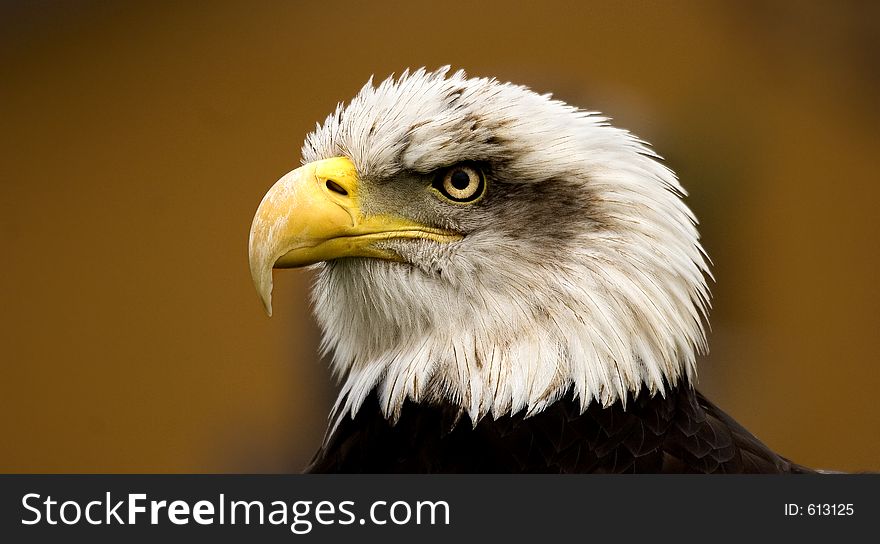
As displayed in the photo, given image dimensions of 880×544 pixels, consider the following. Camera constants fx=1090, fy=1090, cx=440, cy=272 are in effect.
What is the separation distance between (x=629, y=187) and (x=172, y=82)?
14.1 ft

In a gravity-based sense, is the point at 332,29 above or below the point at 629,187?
above

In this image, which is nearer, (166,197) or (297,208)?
(297,208)

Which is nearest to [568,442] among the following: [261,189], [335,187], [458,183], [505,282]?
[505,282]

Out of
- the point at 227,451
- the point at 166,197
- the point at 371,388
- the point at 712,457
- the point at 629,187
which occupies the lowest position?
the point at 712,457

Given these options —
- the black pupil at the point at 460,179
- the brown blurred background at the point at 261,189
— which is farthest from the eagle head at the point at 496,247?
the brown blurred background at the point at 261,189

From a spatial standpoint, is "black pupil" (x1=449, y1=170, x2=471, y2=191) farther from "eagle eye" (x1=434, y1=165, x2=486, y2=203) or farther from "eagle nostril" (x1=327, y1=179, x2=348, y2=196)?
"eagle nostril" (x1=327, y1=179, x2=348, y2=196)

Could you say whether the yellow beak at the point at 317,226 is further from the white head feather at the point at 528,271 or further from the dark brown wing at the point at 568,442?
the dark brown wing at the point at 568,442

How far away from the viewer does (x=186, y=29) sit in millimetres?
6168

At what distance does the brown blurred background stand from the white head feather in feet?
10.3

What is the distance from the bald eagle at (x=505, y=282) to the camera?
2.30 metres

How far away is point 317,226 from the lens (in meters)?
2.34

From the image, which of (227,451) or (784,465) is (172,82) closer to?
(227,451)

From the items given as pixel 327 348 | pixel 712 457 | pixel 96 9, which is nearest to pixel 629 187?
pixel 712 457

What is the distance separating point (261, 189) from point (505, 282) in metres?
3.76
